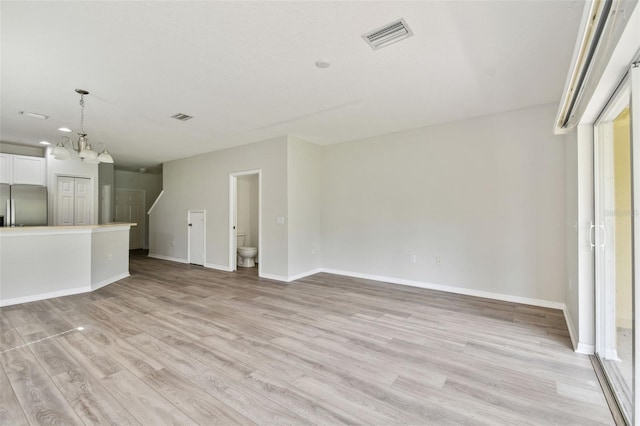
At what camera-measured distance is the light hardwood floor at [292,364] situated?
176 cm

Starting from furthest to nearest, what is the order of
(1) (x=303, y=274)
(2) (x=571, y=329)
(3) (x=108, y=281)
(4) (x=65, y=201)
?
(4) (x=65, y=201) < (1) (x=303, y=274) < (3) (x=108, y=281) < (2) (x=571, y=329)

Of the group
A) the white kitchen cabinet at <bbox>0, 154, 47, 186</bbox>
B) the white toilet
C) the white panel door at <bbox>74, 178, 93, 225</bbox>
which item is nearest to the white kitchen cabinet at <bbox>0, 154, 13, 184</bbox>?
the white kitchen cabinet at <bbox>0, 154, 47, 186</bbox>

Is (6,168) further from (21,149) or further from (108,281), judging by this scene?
(108,281)

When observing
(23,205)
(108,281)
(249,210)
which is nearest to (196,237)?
(249,210)

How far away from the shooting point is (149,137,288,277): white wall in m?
5.22

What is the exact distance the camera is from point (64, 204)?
6.20 m

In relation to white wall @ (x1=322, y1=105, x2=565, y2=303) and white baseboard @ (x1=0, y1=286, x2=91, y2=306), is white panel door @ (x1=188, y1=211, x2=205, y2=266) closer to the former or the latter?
white baseboard @ (x1=0, y1=286, x2=91, y2=306)

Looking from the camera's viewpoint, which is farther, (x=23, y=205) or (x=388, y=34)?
(x=23, y=205)

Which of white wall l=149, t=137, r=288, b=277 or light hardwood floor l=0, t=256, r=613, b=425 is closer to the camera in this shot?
light hardwood floor l=0, t=256, r=613, b=425

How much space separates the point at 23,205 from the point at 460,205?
8126 mm

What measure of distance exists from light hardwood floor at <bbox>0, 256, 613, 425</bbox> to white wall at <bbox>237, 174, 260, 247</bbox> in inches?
123

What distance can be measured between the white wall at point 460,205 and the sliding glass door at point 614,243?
1338mm

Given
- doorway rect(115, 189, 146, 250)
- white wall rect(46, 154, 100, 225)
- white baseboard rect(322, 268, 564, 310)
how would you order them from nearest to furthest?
white baseboard rect(322, 268, 564, 310), white wall rect(46, 154, 100, 225), doorway rect(115, 189, 146, 250)

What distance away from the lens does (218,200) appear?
624 centimetres
